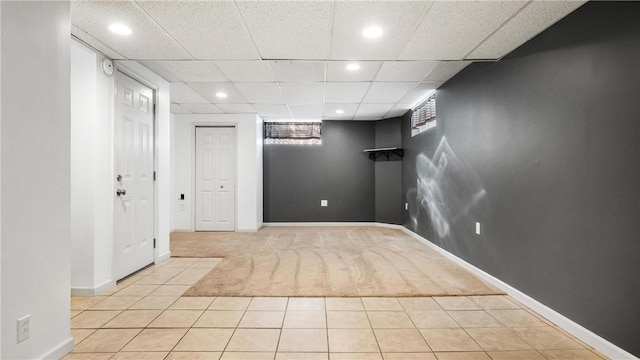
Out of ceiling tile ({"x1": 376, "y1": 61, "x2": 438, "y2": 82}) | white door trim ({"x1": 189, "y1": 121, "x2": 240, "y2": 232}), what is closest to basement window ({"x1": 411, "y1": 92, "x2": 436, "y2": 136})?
ceiling tile ({"x1": 376, "y1": 61, "x2": 438, "y2": 82})

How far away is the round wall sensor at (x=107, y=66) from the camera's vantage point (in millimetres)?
3010

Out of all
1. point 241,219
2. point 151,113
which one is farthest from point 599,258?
point 241,219

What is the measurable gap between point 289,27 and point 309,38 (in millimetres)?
258

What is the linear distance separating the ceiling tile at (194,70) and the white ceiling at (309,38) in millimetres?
12

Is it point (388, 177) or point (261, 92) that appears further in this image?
point (388, 177)

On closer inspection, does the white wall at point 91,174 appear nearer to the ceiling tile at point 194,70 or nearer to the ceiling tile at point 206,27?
the ceiling tile at point 194,70

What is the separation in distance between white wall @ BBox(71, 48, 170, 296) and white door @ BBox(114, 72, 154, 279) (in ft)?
0.35

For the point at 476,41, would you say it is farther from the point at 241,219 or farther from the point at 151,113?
the point at 241,219

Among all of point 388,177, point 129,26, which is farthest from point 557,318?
point 388,177

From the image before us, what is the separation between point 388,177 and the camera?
270 inches

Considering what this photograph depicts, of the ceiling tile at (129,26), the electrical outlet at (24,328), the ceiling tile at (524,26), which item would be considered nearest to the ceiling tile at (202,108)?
the ceiling tile at (129,26)

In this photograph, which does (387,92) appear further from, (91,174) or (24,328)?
(24,328)

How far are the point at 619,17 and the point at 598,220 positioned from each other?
1226 millimetres

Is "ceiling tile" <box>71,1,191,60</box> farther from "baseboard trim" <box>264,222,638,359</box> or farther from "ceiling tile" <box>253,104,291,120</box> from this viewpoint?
"baseboard trim" <box>264,222,638,359</box>
